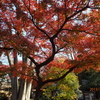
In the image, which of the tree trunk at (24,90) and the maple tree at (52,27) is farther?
the tree trunk at (24,90)

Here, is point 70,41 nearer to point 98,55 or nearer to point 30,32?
point 98,55

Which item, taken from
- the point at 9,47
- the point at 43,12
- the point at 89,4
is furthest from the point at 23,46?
the point at 89,4

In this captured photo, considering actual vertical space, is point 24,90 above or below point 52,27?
below

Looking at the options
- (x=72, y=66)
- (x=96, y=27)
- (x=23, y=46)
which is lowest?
(x=72, y=66)

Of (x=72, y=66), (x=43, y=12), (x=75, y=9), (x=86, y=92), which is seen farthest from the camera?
(x=86, y=92)

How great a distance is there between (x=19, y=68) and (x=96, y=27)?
4512 mm

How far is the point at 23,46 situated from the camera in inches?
212

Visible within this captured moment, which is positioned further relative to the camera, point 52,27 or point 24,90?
point 24,90

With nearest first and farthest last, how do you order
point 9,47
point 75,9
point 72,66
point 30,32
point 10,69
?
1. point 75,9
2. point 9,47
3. point 30,32
4. point 72,66
5. point 10,69

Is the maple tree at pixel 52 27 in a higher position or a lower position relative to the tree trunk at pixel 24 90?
higher

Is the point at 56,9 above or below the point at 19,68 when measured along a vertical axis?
above

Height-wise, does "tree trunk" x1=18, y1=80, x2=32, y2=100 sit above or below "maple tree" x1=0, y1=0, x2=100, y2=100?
below

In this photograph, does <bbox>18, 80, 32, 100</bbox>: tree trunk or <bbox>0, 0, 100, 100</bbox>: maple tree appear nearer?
<bbox>0, 0, 100, 100</bbox>: maple tree

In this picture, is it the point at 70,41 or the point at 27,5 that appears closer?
the point at 27,5
